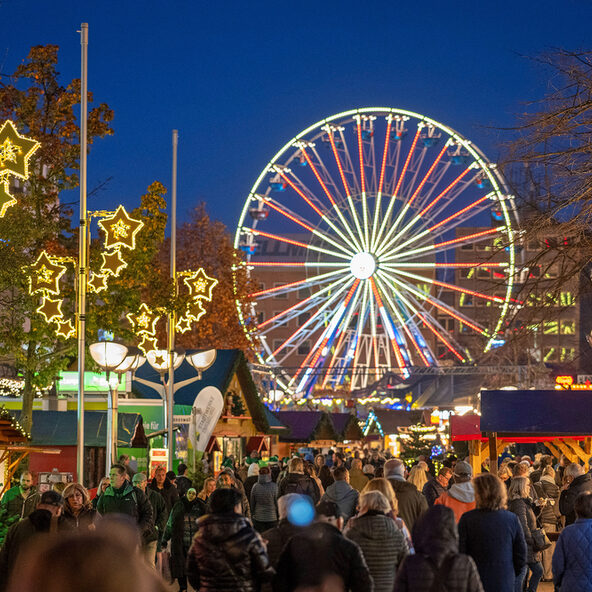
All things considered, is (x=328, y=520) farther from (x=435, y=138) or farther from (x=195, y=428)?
(x=435, y=138)

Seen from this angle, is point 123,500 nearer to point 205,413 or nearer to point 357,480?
point 357,480

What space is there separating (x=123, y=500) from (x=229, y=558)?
17.5ft

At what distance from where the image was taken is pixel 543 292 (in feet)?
40.1

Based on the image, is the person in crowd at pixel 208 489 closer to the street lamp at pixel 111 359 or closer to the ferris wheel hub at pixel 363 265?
the street lamp at pixel 111 359

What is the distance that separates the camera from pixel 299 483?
14.2 meters

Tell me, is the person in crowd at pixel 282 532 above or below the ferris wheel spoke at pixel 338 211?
below

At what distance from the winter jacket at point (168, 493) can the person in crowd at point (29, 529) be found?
6723mm

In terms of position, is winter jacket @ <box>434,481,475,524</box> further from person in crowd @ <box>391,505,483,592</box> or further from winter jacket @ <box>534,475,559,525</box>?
winter jacket @ <box>534,475,559,525</box>

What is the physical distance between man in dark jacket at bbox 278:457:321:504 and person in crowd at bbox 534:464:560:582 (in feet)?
10.2

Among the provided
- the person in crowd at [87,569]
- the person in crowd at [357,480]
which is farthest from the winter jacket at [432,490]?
the person in crowd at [87,569]

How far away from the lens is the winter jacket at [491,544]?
8133 mm

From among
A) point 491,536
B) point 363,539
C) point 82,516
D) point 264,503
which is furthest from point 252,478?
point 363,539

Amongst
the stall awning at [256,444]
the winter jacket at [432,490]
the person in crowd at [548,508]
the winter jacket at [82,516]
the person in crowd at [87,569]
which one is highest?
the person in crowd at [87,569]

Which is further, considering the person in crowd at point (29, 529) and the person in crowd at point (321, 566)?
the person in crowd at point (29, 529)
